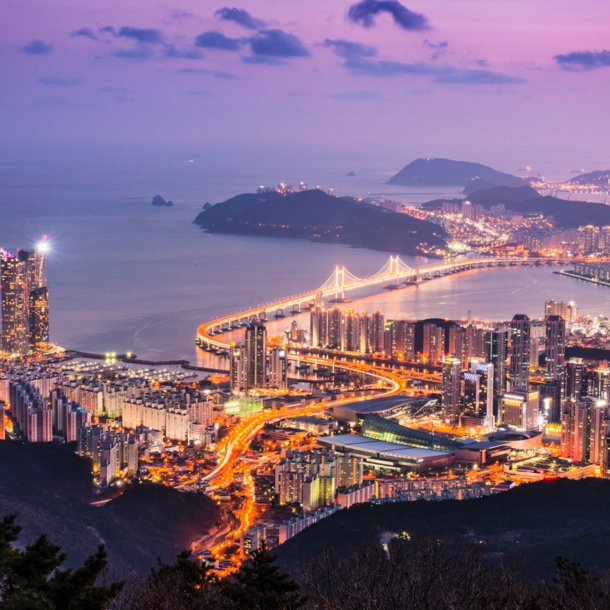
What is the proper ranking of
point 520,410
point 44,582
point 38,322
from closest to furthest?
point 44,582 → point 520,410 → point 38,322

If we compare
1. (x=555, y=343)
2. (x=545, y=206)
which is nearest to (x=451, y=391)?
(x=555, y=343)

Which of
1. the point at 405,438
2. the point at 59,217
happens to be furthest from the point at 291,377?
the point at 59,217

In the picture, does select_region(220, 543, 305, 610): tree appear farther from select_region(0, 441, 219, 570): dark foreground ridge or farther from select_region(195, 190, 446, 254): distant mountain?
select_region(195, 190, 446, 254): distant mountain

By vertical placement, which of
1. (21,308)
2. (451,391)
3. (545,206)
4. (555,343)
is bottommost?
(451,391)

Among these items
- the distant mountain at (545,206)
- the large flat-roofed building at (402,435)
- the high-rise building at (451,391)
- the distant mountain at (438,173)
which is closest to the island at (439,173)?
the distant mountain at (438,173)

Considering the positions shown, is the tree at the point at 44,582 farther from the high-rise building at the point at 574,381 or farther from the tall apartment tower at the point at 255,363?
the tall apartment tower at the point at 255,363

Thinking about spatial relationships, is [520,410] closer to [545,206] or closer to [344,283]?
[344,283]
